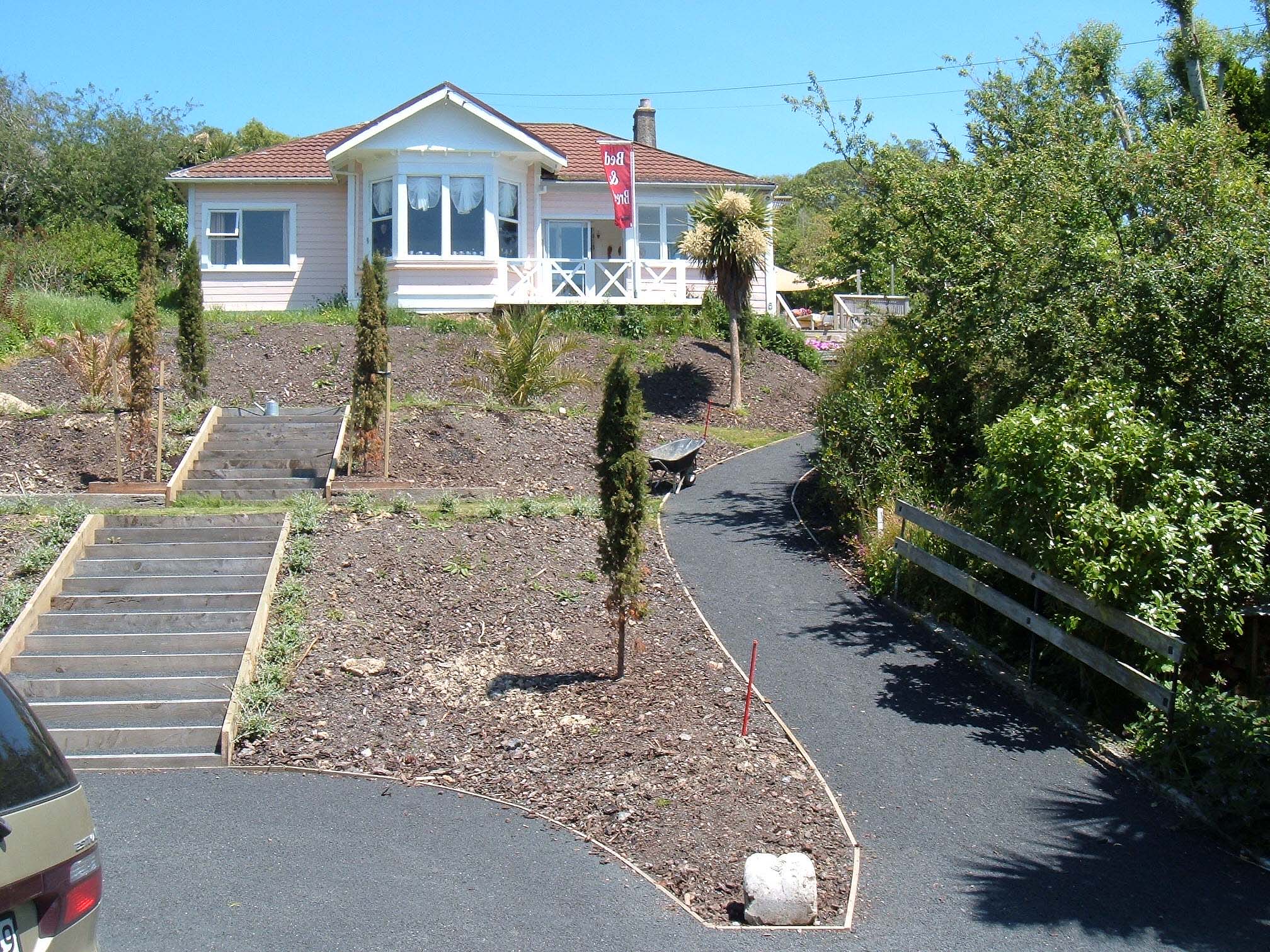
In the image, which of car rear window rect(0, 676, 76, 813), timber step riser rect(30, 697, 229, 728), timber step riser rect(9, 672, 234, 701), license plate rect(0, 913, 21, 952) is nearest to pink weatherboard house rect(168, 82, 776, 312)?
timber step riser rect(9, 672, 234, 701)

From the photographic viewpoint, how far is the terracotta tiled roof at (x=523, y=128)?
2600 centimetres

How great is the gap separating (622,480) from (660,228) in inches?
768

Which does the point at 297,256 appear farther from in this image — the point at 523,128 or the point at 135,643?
the point at 135,643

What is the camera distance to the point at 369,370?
1383cm

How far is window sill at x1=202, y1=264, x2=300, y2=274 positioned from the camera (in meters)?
26.1

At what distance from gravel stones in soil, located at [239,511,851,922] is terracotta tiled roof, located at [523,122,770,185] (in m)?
16.1

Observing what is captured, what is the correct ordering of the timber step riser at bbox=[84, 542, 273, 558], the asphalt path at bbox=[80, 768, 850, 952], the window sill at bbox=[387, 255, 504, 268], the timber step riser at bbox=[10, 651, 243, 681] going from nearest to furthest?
the asphalt path at bbox=[80, 768, 850, 952]
the timber step riser at bbox=[10, 651, 243, 681]
the timber step riser at bbox=[84, 542, 273, 558]
the window sill at bbox=[387, 255, 504, 268]

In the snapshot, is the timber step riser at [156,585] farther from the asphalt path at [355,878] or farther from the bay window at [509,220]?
the bay window at [509,220]

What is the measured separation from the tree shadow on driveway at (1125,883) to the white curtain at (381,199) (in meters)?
20.7

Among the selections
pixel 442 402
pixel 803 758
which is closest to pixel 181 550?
pixel 442 402

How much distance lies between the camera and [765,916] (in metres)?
6.11

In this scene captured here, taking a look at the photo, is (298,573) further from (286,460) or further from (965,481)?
(965,481)

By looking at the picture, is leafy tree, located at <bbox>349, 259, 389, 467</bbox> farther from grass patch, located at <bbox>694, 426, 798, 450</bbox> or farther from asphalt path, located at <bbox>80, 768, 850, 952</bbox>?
grass patch, located at <bbox>694, 426, 798, 450</bbox>

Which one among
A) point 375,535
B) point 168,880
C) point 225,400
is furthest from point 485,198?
point 168,880
